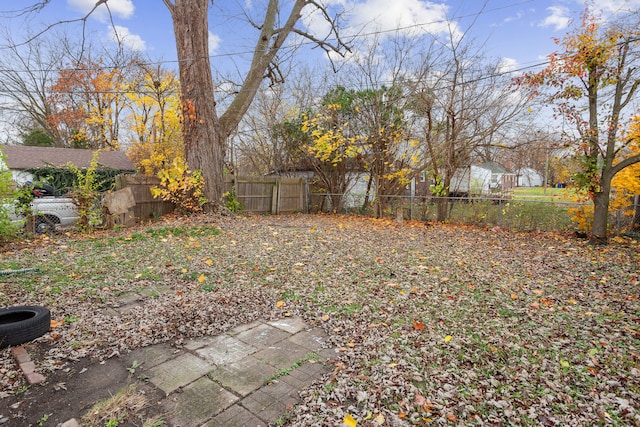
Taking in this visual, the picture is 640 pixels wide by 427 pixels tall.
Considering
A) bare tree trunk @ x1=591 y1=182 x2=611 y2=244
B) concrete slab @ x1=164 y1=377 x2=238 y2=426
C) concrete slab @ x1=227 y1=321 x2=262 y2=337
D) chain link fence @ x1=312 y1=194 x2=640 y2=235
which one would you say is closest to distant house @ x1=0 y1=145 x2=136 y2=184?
chain link fence @ x1=312 y1=194 x2=640 y2=235

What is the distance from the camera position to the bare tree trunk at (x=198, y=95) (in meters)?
8.61

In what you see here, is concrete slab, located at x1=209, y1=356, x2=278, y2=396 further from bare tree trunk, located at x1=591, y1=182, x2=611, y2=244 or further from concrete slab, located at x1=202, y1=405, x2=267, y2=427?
bare tree trunk, located at x1=591, y1=182, x2=611, y2=244

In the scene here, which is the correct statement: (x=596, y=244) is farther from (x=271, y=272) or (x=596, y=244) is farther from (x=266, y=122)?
(x=266, y=122)

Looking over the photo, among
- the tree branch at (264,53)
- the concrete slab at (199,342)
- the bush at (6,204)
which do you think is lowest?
the concrete slab at (199,342)

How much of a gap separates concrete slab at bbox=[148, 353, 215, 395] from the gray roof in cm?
1817

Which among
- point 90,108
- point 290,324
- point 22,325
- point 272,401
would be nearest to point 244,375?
point 272,401

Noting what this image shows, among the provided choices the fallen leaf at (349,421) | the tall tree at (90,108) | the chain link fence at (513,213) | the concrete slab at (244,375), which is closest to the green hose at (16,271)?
the concrete slab at (244,375)

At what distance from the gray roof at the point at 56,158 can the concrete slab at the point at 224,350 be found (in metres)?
18.0

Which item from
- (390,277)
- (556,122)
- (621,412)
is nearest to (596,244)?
(556,122)

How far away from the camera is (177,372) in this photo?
2342 millimetres

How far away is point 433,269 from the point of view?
16.1ft

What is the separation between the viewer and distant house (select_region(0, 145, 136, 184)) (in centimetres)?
1617

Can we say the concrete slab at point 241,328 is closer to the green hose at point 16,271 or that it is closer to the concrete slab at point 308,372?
the concrete slab at point 308,372

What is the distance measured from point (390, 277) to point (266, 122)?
1088 centimetres
